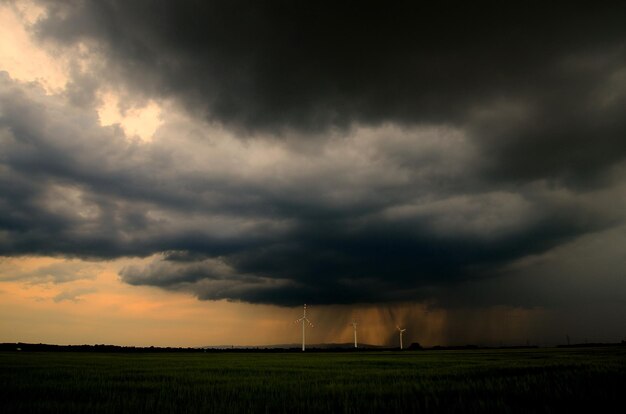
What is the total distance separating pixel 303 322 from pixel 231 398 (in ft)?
466

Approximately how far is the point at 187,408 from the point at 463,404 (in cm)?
836

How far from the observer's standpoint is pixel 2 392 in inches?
664

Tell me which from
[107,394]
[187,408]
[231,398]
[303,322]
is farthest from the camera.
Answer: [303,322]

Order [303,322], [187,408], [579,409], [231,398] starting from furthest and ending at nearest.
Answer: [303,322], [231,398], [187,408], [579,409]

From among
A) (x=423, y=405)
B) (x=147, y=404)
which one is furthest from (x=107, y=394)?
(x=423, y=405)

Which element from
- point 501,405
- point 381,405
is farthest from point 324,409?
point 501,405

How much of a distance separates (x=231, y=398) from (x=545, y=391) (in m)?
10.9

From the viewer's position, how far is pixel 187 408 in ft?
41.6

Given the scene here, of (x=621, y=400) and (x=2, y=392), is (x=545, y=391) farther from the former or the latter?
(x=2, y=392)

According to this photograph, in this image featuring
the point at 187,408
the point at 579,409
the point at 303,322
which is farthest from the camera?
the point at 303,322

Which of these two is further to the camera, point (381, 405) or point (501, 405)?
point (381, 405)

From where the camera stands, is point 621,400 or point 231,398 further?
point 231,398

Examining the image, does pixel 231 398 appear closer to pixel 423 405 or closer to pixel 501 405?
pixel 423 405

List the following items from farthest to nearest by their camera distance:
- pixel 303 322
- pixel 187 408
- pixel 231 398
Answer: pixel 303 322
pixel 231 398
pixel 187 408
